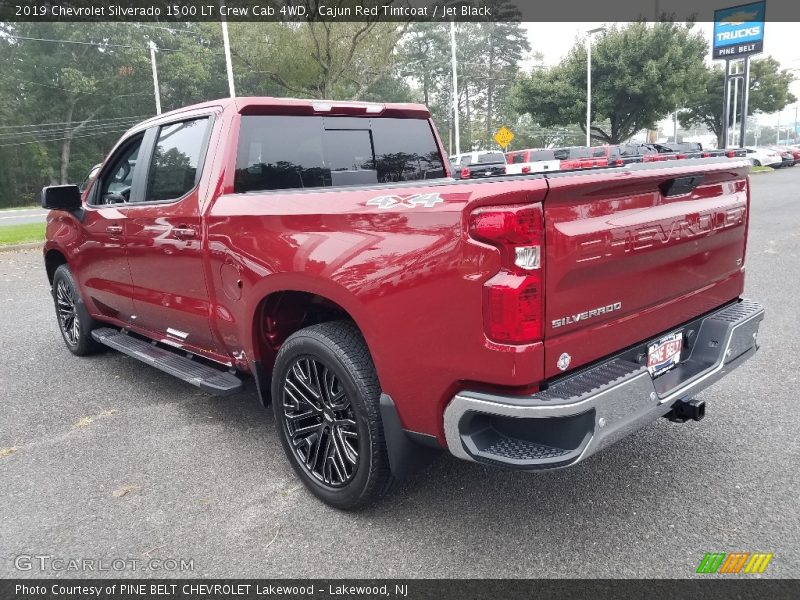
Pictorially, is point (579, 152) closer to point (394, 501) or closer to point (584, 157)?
point (584, 157)

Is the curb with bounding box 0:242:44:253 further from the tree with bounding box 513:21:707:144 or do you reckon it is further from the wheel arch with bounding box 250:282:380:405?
the tree with bounding box 513:21:707:144

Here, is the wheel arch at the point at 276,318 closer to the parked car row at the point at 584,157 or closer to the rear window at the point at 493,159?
the parked car row at the point at 584,157

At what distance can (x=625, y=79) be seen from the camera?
34.1 metres

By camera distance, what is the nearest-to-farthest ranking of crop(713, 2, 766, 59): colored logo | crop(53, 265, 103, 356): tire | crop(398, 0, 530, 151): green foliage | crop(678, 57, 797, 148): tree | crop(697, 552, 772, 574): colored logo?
crop(697, 552, 772, 574): colored logo
crop(53, 265, 103, 356): tire
crop(713, 2, 766, 59): colored logo
crop(678, 57, 797, 148): tree
crop(398, 0, 530, 151): green foliage

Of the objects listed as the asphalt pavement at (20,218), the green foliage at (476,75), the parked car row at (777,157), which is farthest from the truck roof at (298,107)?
the green foliage at (476,75)

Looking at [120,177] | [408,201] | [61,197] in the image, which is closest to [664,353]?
[408,201]

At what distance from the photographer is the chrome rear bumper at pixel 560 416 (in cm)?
220

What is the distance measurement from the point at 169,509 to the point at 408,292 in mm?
1667

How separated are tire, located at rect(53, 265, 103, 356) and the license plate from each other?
14.8 ft

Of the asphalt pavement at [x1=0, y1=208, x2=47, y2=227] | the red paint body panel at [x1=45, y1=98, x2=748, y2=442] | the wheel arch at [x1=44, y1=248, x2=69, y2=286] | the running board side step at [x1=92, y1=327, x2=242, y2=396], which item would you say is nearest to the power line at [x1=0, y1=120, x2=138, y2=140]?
the asphalt pavement at [x1=0, y1=208, x2=47, y2=227]

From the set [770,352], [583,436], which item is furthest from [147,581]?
[770,352]

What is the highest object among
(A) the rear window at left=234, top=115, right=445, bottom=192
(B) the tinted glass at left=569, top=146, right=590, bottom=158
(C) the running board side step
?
(A) the rear window at left=234, top=115, right=445, bottom=192

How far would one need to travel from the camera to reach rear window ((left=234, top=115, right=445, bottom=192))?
3.53m

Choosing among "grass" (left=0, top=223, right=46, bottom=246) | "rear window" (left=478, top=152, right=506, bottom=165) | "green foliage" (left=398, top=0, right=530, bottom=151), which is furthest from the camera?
"green foliage" (left=398, top=0, right=530, bottom=151)
